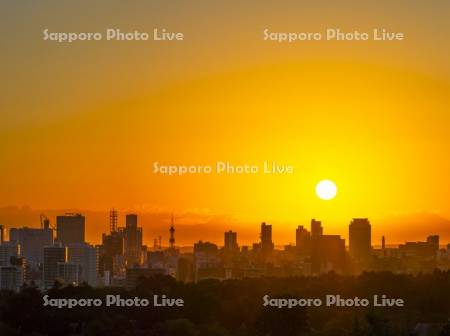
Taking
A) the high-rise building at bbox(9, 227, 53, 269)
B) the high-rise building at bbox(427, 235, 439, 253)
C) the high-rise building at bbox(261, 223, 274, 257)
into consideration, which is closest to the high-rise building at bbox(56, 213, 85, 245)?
the high-rise building at bbox(9, 227, 53, 269)

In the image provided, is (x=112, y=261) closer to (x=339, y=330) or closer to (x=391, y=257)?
(x=391, y=257)

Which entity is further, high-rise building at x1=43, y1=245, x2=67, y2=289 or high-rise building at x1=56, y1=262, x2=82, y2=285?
high-rise building at x1=56, y1=262, x2=82, y2=285

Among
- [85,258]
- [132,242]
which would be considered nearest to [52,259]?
[85,258]

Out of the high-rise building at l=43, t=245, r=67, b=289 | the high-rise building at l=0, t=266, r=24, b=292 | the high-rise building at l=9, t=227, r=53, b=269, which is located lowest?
the high-rise building at l=0, t=266, r=24, b=292

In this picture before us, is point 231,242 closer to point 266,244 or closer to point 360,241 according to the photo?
point 266,244

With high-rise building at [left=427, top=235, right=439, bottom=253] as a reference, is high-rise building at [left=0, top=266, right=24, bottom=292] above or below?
below

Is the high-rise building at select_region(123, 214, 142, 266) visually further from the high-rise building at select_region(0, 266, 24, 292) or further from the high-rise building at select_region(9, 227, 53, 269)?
the high-rise building at select_region(0, 266, 24, 292)

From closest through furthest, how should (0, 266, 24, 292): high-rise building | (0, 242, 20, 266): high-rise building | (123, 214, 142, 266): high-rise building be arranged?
(0, 266, 24, 292): high-rise building
(0, 242, 20, 266): high-rise building
(123, 214, 142, 266): high-rise building
